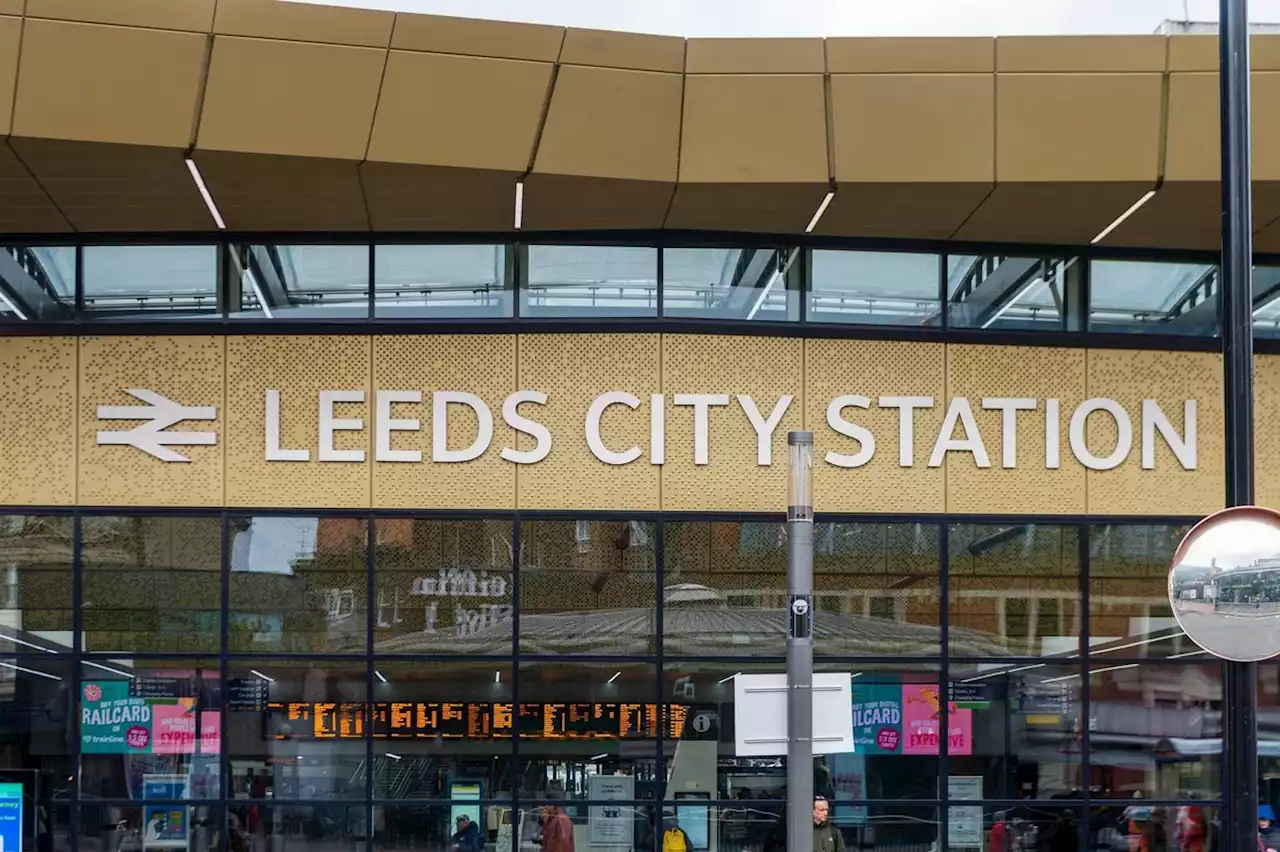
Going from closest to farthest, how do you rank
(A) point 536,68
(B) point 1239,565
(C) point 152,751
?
(B) point 1239,565 < (A) point 536,68 < (C) point 152,751

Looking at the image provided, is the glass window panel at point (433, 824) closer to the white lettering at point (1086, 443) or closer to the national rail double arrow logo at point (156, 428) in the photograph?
the national rail double arrow logo at point (156, 428)

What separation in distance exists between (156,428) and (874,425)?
6.60 meters

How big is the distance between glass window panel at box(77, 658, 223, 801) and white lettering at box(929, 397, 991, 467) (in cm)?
697

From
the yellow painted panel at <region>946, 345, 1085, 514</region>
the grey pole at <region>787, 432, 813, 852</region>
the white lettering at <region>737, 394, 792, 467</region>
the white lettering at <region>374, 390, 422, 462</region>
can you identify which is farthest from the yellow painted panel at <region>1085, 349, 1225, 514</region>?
A: the white lettering at <region>374, 390, 422, 462</region>

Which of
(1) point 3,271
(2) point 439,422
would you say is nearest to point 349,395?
(2) point 439,422

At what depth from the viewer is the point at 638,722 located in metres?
12.9

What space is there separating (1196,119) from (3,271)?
10658 millimetres

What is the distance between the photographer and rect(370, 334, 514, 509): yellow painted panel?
508 inches

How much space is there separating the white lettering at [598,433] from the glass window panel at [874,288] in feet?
6.32

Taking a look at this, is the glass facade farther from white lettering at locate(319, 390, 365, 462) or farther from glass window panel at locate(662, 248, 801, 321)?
glass window panel at locate(662, 248, 801, 321)

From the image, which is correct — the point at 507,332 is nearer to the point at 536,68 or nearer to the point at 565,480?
the point at 565,480

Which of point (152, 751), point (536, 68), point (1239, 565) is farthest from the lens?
point (152, 751)

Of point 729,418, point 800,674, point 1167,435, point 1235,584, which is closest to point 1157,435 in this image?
point 1167,435

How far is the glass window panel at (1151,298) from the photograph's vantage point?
13.4 m
